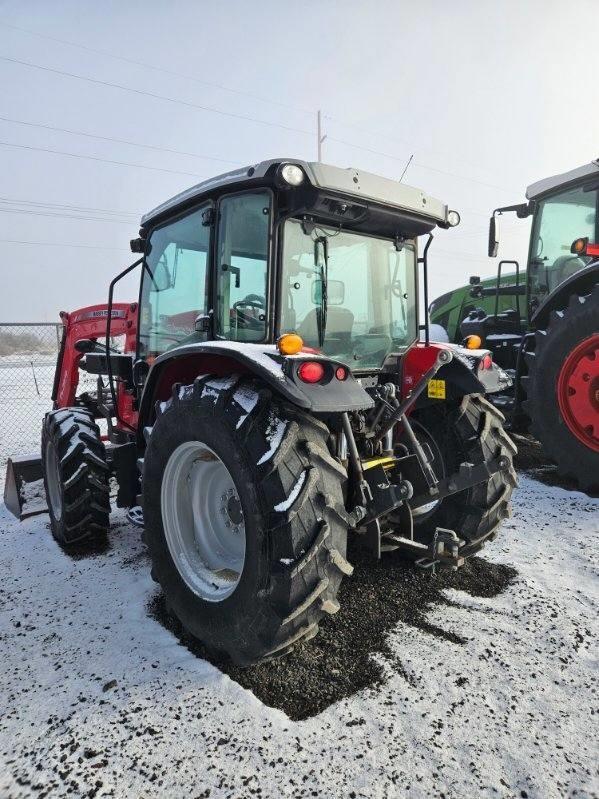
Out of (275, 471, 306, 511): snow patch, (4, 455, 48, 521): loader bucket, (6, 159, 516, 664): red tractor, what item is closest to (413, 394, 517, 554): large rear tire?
(6, 159, 516, 664): red tractor

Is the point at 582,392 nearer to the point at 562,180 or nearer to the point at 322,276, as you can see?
the point at 562,180

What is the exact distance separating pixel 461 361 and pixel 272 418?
4.19 ft

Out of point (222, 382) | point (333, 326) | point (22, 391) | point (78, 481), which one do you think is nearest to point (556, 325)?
point (333, 326)

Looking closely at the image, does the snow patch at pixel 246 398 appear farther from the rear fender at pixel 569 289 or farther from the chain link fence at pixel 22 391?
the chain link fence at pixel 22 391

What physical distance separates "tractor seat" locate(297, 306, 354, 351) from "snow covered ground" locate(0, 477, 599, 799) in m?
1.48

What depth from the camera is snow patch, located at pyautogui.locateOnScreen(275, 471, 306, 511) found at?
191cm

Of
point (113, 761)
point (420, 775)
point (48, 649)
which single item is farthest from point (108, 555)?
point (420, 775)

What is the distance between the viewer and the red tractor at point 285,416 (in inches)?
78.5

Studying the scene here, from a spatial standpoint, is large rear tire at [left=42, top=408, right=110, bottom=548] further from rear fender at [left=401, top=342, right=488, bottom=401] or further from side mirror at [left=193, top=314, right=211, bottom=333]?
rear fender at [left=401, top=342, right=488, bottom=401]

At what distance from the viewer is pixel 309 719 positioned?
1.91m

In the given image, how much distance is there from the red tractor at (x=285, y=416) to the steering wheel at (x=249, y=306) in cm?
1

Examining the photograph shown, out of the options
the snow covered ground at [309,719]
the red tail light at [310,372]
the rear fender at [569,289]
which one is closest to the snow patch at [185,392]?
the red tail light at [310,372]

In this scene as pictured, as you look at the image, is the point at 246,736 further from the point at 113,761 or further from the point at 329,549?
the point at 329,549

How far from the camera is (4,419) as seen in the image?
Answer: 29.1ft
